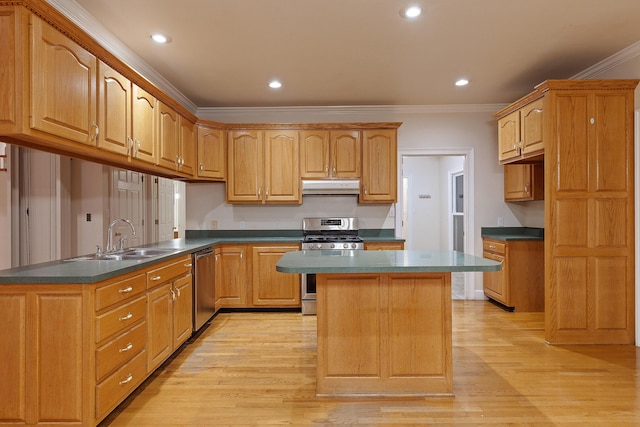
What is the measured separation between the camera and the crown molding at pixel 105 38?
2510mm

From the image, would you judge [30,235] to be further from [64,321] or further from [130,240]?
[64,321]

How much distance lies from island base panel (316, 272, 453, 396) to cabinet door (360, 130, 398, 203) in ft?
7.95

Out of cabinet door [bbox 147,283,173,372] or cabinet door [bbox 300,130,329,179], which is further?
cabinet door [bbox 300,130,329,179]

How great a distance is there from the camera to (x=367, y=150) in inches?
183

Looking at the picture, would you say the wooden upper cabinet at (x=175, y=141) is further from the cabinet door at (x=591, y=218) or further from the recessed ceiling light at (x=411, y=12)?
the cabinet door at (x=591, y=218)

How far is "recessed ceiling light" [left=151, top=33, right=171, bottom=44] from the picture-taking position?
9.84ft

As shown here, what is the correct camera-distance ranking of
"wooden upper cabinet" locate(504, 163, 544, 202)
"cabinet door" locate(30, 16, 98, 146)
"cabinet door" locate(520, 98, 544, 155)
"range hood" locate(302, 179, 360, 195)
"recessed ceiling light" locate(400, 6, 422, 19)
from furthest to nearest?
"range hood" locate(302, 179, 360, 195) → "wooden upper cabinet" locate(504, 163, 544, 202) → "cabinet door" locate(520, 98, 544, 155) → "recessed ceiling light" locate(400, 6, 422, 19) → "cabinet door" locate(30, 16, 98, 146)

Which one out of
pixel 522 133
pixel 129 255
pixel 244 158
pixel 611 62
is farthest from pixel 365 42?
pixel 129 255

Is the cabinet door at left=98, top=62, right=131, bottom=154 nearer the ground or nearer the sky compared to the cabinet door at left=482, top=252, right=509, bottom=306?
nearer the sky

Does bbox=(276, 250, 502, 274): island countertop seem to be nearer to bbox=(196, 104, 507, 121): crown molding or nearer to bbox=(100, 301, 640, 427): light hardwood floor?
bbox=(100, 301, 640, 427): light hardwood floor

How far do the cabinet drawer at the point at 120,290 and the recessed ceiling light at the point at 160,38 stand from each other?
1924mm

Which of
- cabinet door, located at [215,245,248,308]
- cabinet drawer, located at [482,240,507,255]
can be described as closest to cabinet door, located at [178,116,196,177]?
cabinet door, located at [215,245,248,308]

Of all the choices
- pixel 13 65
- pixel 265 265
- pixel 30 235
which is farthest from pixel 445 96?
pixel 30 235

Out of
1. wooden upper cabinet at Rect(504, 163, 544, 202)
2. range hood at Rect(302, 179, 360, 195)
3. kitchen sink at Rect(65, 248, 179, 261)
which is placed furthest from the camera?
range hood at Rect(302, 179, 360, 195)
